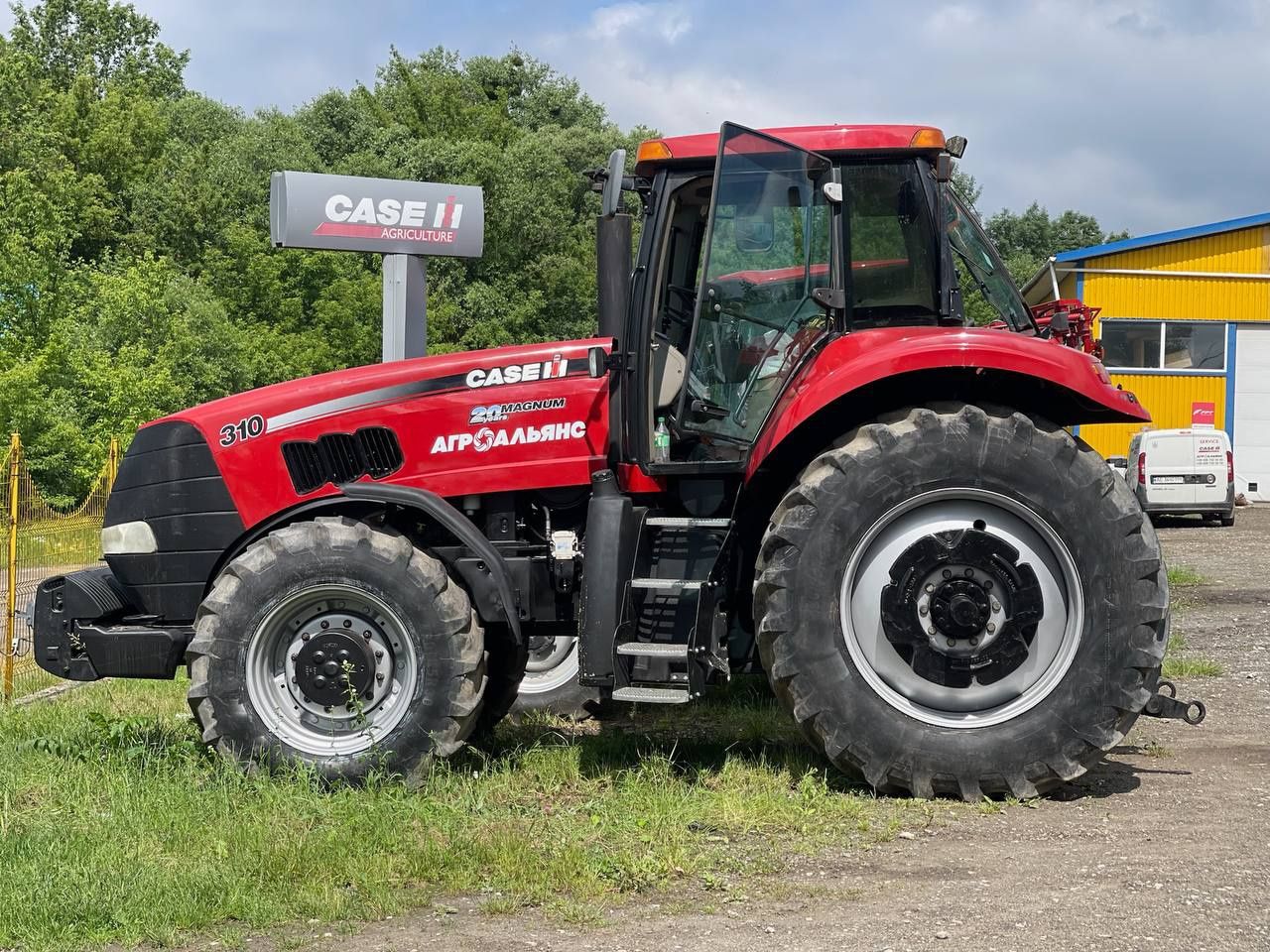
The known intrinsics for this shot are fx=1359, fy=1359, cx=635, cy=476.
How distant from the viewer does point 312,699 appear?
620 centimetres

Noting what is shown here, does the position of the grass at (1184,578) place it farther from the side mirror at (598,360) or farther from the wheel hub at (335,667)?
the wheel hub at (335,667)

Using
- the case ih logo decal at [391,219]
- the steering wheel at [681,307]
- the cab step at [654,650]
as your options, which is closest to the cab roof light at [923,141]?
the steering wheel at [681,307]

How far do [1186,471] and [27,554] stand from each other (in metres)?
19.5

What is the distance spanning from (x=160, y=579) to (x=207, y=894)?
7.41 ft

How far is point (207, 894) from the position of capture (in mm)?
4715

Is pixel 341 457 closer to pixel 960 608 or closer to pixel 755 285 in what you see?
pixel 755 285

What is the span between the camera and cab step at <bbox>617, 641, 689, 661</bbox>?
19.0 feet

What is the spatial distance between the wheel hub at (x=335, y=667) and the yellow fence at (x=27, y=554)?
3.91 meters

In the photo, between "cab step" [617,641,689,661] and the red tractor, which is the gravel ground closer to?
the red tractor

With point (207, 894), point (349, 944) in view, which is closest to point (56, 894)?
point (207, 894)

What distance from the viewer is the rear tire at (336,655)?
238 inches

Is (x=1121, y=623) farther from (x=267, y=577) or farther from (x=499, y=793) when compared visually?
(x=267, y=577)

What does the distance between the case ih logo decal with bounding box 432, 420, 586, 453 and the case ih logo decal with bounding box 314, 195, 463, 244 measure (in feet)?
20.7

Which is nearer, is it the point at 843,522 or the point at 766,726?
the point at 843,522
